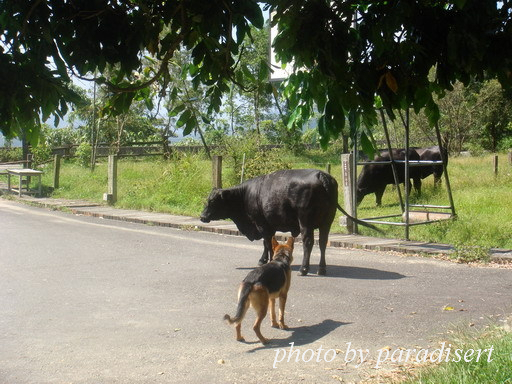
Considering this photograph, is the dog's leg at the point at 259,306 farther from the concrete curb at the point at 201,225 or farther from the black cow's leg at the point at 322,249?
the concrete curb at the point at 201,225

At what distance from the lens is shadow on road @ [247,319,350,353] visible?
273 inches

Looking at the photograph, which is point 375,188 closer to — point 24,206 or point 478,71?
point 24,206

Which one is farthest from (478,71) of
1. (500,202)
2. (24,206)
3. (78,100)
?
(24,206)

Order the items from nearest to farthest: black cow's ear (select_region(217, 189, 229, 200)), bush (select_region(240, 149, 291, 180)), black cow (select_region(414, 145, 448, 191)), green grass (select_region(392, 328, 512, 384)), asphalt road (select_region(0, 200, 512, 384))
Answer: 1. green grass (select_region(392, 328, 512, 384))
2. asphalt road (select_region(0, 200, 512, 384))
3. black cow's ear (select_region(217, 189, 229, 200))
4. bush (select_region(240, 149, 291, 180))
5. black cow (select_region(414, 145, 448, 191))

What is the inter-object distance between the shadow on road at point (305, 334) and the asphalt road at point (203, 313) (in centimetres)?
1

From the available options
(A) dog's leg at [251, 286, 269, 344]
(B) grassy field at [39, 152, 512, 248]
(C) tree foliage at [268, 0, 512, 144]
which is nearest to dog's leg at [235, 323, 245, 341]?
(A) dog's leg at [251, 286, 269, 344]

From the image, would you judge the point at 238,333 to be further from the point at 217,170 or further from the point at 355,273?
the point at 217,170

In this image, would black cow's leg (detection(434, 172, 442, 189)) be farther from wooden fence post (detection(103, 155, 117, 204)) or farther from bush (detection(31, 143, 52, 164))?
bush (detection(31, 143, 52, 164))

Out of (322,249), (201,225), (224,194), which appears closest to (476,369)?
(322,249)

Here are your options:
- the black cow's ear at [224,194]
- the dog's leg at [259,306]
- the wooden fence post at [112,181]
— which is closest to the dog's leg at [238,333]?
the dog's leg at [259,306]

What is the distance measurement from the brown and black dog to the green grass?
1.73 m

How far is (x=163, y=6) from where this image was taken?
546cm

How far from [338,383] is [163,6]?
3156 mm

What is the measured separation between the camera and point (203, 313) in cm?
820
